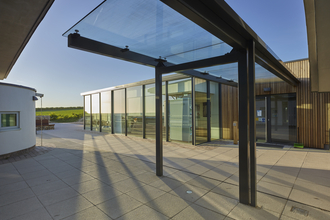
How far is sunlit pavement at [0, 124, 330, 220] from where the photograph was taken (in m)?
2.88

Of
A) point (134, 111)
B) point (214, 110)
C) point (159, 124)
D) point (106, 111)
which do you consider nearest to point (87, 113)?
point (106, 111)

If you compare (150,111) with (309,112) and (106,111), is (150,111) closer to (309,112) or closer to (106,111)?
(106,111)

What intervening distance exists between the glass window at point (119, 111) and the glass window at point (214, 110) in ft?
20.3

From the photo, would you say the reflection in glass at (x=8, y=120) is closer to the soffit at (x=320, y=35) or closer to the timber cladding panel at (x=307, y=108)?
the soffit at (x=320, y=35)

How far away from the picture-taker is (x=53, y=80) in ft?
91.6

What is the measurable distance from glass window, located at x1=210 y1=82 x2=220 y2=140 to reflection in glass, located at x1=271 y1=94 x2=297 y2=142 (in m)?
2.63

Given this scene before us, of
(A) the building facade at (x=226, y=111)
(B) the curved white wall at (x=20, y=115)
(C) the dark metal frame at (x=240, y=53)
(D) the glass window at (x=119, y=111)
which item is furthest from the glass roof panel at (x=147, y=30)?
(D) the glass window at (x=119, y=111)

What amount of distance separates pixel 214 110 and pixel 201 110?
1.33 metres

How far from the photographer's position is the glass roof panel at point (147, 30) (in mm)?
2688

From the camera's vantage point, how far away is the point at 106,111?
14547mm

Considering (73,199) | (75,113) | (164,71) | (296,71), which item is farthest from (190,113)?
(75,113)

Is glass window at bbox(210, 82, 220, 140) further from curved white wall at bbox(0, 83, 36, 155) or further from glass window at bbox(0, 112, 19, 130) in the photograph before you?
glass window at bbox(0, 112, 19, 130)

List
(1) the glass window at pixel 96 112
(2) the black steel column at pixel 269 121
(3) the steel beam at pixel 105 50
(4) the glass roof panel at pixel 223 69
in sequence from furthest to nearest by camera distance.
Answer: (1) the glass window at pixel 96 112 < (2) the black steel column at pixel 269 121 < (4) the glass roof panel at pixel 223 69 < (3) the steel beam at pixel 105 50

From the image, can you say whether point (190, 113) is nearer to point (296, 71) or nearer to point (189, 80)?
point (189, 80)
